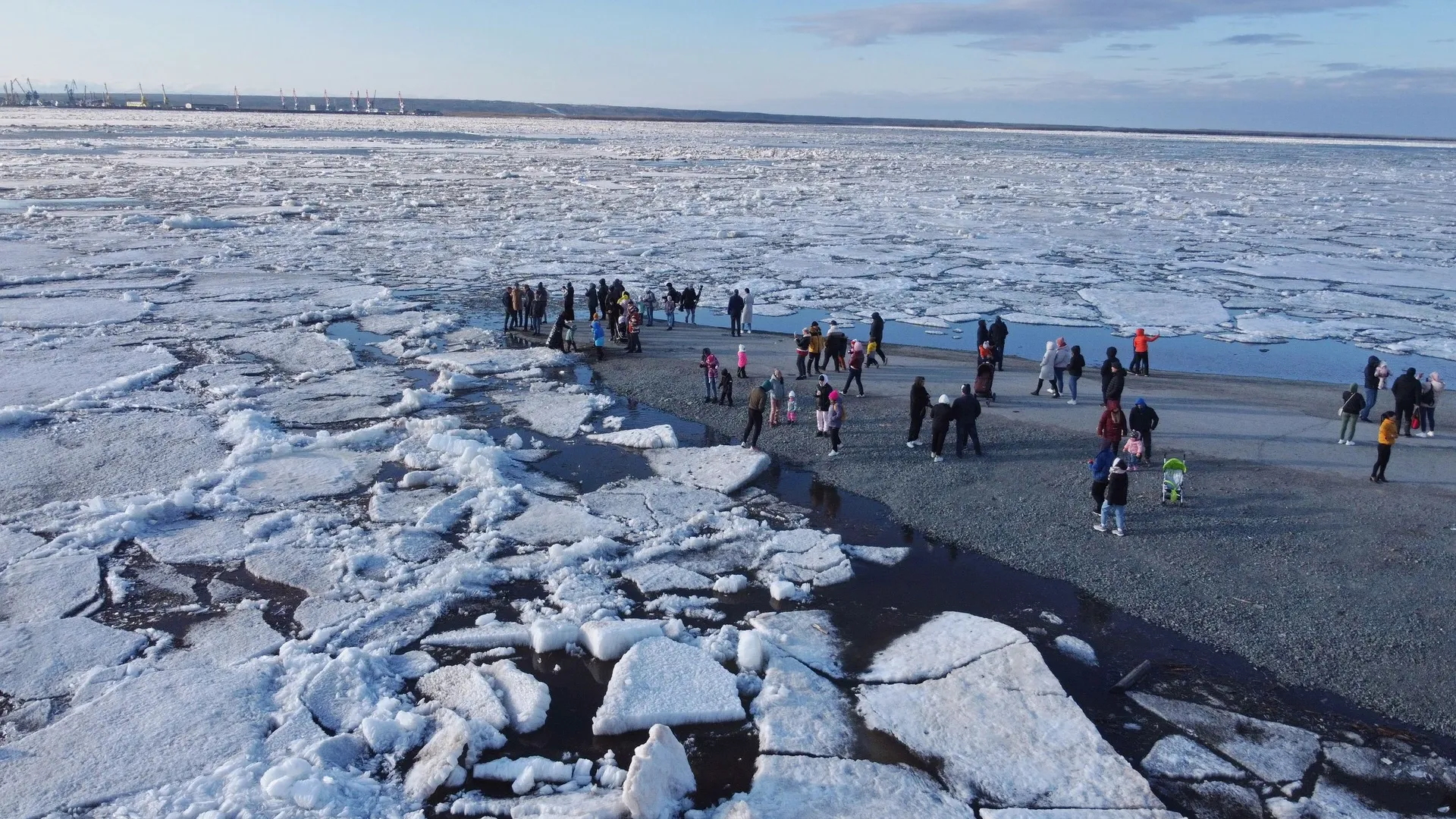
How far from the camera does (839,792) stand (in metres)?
7.18

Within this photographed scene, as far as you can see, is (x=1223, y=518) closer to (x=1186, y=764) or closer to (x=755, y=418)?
(x=1186, y=764)

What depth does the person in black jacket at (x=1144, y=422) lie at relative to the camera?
1338 centimetres

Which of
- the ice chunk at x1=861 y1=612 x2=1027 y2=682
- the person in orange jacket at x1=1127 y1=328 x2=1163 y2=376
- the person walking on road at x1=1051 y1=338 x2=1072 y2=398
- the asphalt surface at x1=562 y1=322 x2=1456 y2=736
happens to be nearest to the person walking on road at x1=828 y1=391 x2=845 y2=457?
the asphalt surface at x1=562 y1=322 x2=1456 y2=736

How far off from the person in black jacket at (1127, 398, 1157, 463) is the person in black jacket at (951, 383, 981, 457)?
6.93 ft

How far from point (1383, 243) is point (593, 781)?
4076cm

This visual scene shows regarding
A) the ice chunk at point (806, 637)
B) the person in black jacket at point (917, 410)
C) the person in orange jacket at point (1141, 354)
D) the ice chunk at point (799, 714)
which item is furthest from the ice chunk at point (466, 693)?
the person in orange jacket at point (1141, 354)

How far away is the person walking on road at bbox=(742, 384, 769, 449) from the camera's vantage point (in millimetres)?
14383

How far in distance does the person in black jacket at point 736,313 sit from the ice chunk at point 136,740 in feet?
47.7

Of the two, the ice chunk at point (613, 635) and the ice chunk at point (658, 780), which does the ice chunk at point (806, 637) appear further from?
the ice chunk at point (658, 780)

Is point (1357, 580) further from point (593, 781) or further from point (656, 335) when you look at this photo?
point (656, 335)

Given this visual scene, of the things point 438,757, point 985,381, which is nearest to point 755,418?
point 985,381

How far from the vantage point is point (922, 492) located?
42.8 ft

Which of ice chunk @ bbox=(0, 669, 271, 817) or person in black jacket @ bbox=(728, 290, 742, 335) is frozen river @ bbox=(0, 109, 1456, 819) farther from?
person in black jacket @ bbox=(728, 290, 742, 335)

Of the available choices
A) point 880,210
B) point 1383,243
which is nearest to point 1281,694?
point 1383,243
